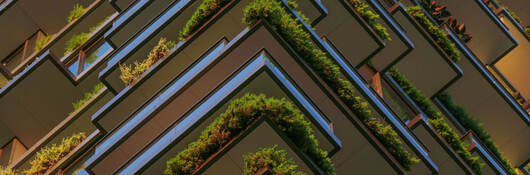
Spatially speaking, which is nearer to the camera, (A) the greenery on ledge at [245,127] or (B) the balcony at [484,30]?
(A) the greenery on ledge at [245,127]

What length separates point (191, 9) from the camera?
22938mm

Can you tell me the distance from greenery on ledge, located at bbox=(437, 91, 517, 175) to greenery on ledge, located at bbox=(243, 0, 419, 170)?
6381mm

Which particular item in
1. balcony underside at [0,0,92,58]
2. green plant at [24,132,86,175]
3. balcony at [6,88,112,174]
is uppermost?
balcony underside at [0,0,92,58]

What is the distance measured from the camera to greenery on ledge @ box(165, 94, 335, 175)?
17156mm

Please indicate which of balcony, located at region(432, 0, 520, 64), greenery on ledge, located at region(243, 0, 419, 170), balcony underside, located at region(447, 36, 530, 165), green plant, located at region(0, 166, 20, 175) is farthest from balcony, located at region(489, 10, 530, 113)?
green plant, located at region(0, 166, 20, 175)

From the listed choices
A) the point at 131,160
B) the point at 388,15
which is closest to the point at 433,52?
the point at 388,15

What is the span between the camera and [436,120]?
24.1 meters

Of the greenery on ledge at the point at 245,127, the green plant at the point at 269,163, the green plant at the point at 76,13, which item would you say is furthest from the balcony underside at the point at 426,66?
the green plant at the point at 269,163

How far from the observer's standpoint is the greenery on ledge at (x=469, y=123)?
26.2 meters

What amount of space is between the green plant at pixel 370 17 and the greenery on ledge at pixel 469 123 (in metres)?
3.17

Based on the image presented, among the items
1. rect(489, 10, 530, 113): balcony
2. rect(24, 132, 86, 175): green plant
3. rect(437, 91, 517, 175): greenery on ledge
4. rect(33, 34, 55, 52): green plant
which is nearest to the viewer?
rect(24, 132, 86, 175): green plant

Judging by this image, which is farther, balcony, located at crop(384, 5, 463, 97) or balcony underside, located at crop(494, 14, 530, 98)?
balcony underside, located at crop(494, 14, 530, 98)

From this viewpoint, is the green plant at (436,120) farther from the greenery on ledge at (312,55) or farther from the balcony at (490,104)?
the greenery on ledge at (312,55)

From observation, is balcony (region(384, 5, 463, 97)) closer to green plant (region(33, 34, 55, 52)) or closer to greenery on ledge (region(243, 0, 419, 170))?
greenery on ledge (region(243, 0, 419, 170))
